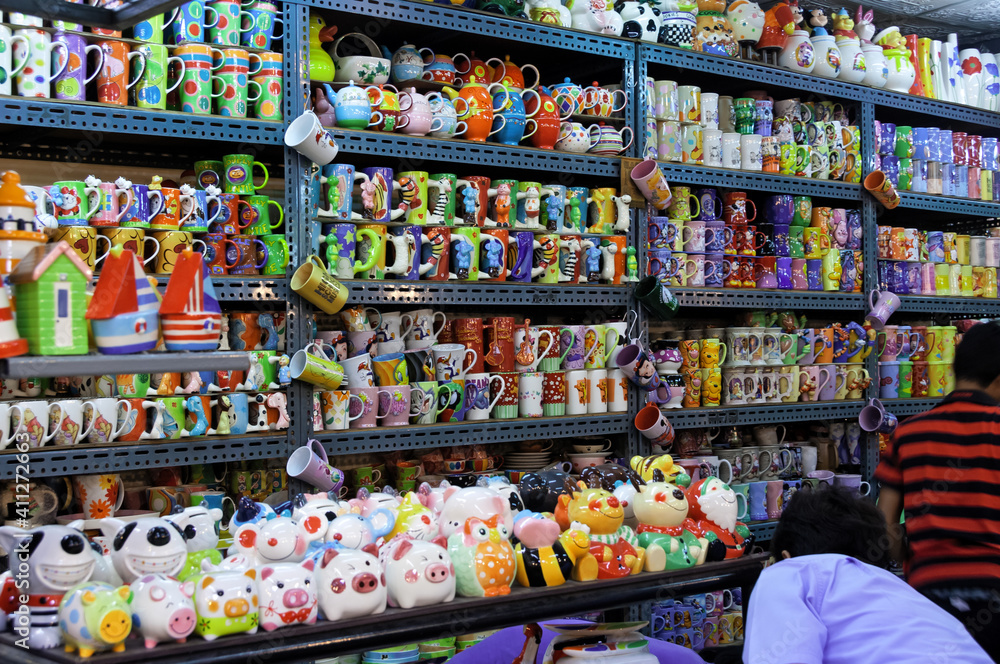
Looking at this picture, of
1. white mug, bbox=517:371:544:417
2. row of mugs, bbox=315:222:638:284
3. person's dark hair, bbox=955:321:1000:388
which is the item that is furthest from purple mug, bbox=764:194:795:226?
person's dark hair, bbox=955:321:1000:388

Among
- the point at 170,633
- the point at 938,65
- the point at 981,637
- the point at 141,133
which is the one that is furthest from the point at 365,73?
the point at 938,65

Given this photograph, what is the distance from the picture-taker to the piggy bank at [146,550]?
148cm

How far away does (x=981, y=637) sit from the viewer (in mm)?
2047

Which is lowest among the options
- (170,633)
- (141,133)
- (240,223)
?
(170,633)

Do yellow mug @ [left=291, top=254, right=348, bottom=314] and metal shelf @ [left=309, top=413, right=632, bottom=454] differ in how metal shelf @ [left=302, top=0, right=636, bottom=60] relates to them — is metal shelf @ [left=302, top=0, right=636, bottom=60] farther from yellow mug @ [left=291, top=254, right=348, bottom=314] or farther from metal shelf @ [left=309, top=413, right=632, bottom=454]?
metal shelf @ [left=309, top=413, right=632, bottom=454]

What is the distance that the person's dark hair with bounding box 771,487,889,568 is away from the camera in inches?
66.0

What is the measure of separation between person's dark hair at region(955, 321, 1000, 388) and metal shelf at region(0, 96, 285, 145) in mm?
1752

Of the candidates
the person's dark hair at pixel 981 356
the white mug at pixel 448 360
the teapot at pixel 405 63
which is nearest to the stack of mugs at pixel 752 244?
the white mug at pixel 448 360

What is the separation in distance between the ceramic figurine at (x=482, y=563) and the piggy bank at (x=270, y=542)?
265mm

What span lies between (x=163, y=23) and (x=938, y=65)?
126 inches

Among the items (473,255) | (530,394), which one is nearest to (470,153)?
(473,255)

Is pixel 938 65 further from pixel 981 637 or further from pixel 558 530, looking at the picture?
pixel 558 530

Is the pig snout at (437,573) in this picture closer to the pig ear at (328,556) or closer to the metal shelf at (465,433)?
the pig ear at (328,556)

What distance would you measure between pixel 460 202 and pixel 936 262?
2281mm
